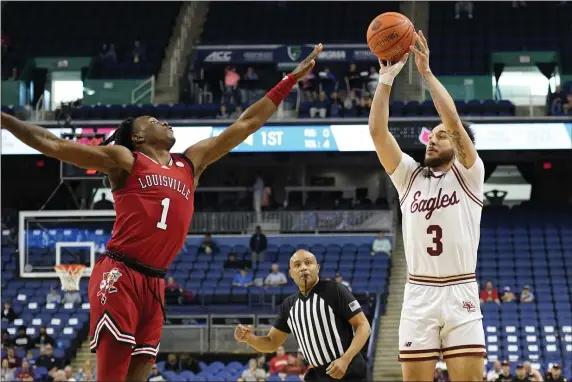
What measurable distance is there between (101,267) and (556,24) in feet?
86.4

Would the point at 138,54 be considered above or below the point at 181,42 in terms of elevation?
below

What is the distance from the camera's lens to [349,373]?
770 centimetres

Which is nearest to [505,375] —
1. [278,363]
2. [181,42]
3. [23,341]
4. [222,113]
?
[278,363]

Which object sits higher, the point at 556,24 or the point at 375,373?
the point at 556,24

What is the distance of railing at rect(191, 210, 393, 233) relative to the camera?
26844 millimetres

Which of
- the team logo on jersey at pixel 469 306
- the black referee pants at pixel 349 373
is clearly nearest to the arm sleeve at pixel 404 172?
the team logo on jersey at pixel 469 306

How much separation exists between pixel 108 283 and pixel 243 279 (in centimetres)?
1806

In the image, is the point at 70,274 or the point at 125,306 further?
the point at 70,274

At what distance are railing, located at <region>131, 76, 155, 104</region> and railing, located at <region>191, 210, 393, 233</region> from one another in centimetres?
354

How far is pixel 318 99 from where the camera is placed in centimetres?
2681

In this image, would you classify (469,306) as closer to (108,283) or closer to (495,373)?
(108,283)

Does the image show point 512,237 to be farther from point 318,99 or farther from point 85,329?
point 85,329

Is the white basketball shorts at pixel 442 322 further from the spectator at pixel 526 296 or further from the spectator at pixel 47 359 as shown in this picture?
the spectator at pixel 526 296

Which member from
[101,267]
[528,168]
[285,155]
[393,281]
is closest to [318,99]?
[285,155]
